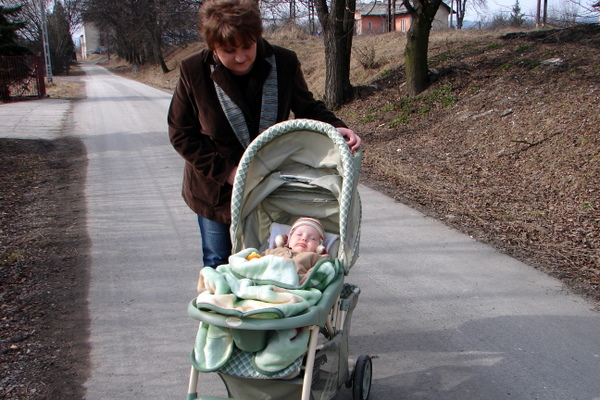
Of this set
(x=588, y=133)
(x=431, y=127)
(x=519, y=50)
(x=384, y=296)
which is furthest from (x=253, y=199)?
(x=519, y=50)

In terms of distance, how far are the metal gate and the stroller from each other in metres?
24.1

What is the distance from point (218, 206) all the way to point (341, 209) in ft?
2.38

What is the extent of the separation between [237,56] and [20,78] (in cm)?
2565

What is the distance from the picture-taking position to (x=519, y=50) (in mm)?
13750

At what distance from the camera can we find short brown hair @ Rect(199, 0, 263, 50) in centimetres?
278

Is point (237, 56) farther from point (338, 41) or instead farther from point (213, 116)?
point (338, 41)

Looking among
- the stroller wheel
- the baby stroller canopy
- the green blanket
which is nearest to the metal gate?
the baby stroller canopy

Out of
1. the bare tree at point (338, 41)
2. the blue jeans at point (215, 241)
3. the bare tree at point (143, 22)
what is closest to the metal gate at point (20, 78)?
the bare tree at point (143, 22)

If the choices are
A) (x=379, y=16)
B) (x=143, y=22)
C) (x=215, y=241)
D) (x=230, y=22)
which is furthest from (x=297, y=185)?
(x=379, y=16)

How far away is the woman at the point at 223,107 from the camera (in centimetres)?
304

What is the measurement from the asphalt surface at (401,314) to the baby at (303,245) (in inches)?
37.0

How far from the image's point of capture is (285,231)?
337 centimetres

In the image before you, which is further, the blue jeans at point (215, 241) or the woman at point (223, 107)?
the blue jeans at point (215, 241)

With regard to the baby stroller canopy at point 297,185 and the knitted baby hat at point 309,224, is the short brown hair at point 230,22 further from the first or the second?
the knitted baby hat at point 309,224
